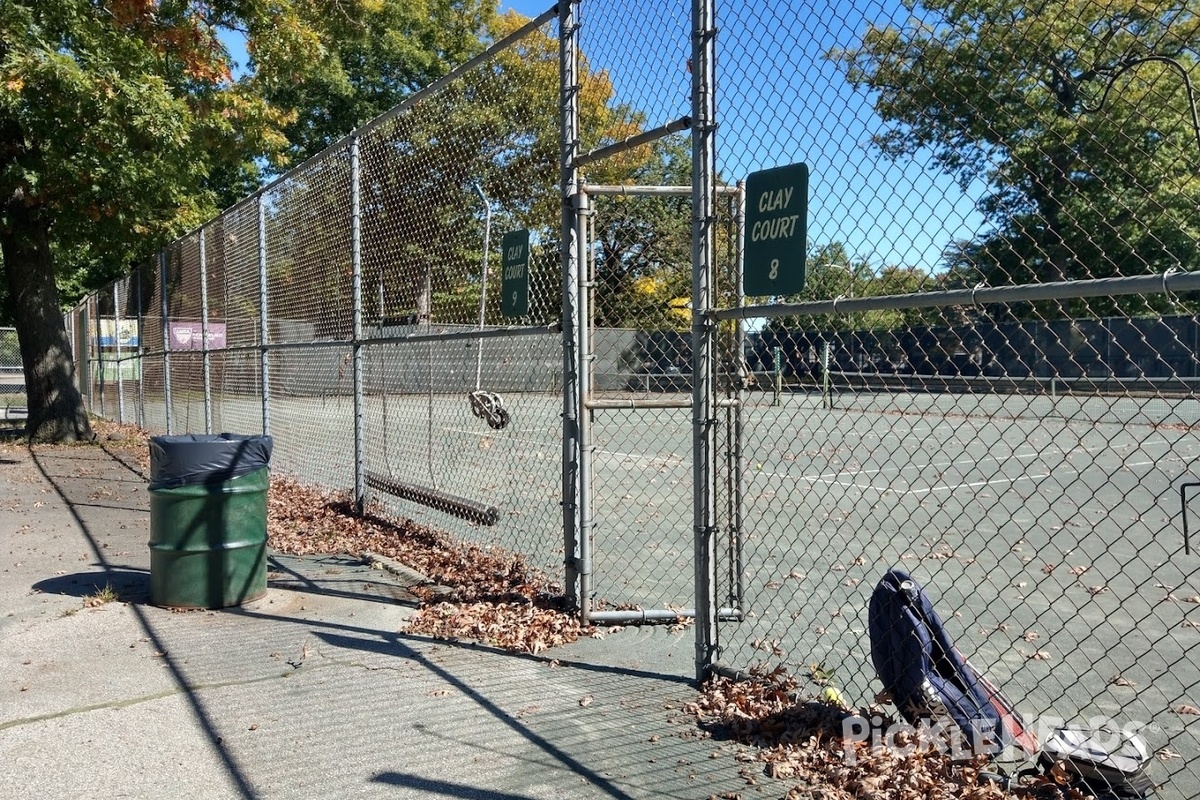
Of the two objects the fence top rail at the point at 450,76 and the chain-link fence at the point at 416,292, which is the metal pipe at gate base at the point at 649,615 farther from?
the fence top rail at the point at 450,76

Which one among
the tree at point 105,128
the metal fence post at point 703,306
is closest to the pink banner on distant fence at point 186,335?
the tree at point 105,128

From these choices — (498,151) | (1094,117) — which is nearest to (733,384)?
→ (1094,117)

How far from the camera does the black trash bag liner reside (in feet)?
19.5

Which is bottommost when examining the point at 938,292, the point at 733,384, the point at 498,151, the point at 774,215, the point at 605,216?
the point at 733,384

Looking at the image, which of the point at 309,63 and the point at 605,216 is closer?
the point at 605,216

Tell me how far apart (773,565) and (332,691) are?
12.3 ft

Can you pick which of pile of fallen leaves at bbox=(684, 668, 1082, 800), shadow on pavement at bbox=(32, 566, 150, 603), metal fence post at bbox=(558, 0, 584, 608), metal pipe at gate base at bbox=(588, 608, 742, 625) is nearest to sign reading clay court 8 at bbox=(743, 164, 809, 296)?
metal fence post at bbox=(558, 0, 584, 608)

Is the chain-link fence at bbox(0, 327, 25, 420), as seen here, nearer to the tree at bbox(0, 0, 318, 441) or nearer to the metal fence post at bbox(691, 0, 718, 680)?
the tree at bbox(0, 0, 318, 441)

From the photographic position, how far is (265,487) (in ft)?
20.8

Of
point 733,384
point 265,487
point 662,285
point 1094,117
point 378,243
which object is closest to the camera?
point 1094,117

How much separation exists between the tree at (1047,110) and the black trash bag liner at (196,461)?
4.43 m

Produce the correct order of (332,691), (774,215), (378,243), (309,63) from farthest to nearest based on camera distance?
(309,63) → (378,243) → (332,691) → (774,215)

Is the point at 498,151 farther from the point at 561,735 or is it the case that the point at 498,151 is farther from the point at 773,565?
the point at 561,735

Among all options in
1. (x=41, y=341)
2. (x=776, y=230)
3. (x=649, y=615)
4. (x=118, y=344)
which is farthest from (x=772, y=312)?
(x=118, y=344)
